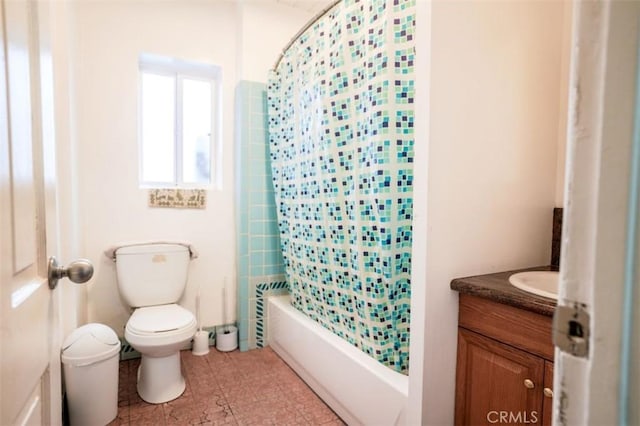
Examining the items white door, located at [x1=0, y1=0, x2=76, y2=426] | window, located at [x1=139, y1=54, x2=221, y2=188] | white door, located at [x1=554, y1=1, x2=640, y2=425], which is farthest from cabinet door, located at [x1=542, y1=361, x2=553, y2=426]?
window, located at [x1=139, y1=54, x2=221, y2=188]

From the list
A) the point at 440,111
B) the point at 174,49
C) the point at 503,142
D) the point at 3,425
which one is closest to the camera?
the point at 3,425

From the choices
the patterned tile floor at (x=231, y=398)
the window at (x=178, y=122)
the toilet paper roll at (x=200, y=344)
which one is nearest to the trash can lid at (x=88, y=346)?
the patterned tile floor at (x=231, y=398)

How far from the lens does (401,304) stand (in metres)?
1.43

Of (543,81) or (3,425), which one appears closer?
(3,425)

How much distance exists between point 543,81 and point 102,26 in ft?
8.01

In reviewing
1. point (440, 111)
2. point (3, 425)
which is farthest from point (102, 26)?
point (3, 425)

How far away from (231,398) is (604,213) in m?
1.96

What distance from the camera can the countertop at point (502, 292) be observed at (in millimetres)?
922

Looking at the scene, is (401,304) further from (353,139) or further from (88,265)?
(88,265)

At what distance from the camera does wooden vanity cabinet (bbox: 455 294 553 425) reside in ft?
3.13

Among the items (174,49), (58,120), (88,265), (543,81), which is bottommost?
(88,265)

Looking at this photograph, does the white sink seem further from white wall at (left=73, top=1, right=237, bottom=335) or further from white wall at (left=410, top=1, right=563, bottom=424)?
white wall at (left=73, top=1, right=237, bottom=335)

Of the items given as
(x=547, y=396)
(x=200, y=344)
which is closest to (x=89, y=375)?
(x=200, y=344)

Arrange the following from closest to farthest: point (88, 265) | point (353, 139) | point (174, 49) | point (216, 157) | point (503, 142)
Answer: point (88, 265) < point (503, 142) < point (353, 139) < point (174, 49) < point (216, 157)
